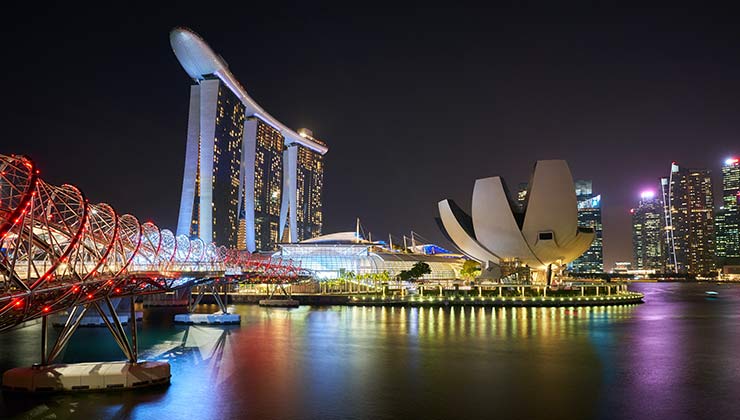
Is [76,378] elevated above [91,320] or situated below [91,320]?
below

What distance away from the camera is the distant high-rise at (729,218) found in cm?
17312

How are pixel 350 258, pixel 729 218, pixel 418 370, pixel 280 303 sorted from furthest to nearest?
pixel 729 218 < pixel 350 258 < pixel 280 303 < pixel 418 370

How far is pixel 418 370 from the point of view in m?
21.1

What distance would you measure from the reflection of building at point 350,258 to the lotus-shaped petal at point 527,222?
1122 centimetres

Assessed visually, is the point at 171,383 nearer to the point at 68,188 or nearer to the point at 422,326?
the point at 68,188

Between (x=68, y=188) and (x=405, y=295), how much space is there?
44.6 m

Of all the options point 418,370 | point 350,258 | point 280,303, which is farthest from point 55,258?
point 350,258

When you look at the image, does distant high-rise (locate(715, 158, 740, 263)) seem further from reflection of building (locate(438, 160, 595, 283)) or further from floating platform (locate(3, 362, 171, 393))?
floating platform (locate(3, 362, 171, 393))

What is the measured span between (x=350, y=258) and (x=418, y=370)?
2193 inches

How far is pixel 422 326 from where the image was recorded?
35.6 m

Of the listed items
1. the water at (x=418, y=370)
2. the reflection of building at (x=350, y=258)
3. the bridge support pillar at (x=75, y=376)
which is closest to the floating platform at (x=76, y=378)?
the bridge support pillar at (x=75, y=376)

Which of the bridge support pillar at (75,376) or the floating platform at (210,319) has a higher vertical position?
the floating platform at (210,319)

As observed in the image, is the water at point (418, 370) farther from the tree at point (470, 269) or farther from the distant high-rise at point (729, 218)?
the distant high-rise at point (729, 218)

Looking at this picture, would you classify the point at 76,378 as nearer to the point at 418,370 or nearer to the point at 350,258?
the point at 418,370
